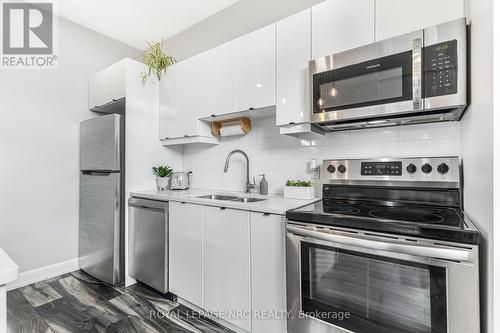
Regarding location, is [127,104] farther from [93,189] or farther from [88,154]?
[93,189]

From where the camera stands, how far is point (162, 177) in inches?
102

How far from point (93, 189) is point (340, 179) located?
2.39m

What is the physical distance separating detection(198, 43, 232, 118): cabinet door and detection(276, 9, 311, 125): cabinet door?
0.50 m

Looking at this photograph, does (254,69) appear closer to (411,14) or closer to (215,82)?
(215,82)

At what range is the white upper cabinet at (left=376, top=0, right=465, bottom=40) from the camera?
1.27 m

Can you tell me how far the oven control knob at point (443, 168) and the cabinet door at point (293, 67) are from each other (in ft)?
2.76

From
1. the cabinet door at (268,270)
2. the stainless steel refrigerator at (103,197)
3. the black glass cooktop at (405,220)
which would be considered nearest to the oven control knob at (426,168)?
the black glass cooktop at (405,220)

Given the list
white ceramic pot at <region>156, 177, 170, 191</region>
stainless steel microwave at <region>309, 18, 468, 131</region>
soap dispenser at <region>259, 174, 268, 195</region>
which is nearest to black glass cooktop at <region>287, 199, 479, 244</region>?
stainless steel microwave at <region>309, 18, 468, 131</region>

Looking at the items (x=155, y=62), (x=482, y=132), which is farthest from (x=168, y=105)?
(x=482, y=132)

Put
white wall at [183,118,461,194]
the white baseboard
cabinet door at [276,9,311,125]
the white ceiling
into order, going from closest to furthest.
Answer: white wall at [183,118,461,194] < cabinet door at [276,9,311,125] < the white baseboard < the white ceiling

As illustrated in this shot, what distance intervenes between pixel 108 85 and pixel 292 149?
2041mm

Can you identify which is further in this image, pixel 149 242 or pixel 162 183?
pixel 162 183

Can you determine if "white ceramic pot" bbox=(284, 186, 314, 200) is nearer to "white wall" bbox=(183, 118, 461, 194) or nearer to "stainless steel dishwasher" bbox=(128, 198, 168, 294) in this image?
"white wall" bbox=(183, 118, 461, 194)

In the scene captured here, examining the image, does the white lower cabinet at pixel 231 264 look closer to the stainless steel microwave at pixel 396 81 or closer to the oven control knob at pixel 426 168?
the stainless steel microwave at pixel 396 81
